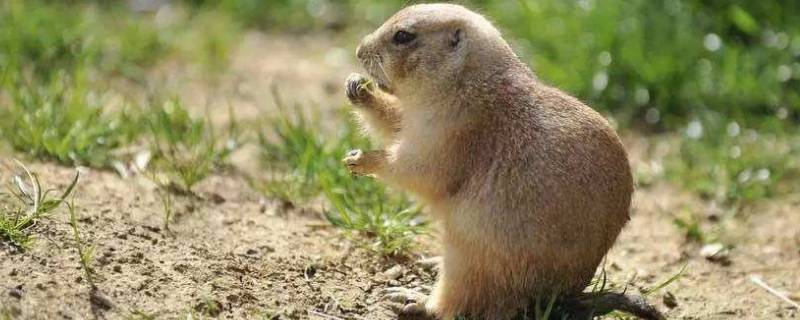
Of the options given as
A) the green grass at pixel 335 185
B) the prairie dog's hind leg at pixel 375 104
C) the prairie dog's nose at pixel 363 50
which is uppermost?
the prairie dog's nose at pixel 363 50

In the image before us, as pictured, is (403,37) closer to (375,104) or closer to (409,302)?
(375,104)

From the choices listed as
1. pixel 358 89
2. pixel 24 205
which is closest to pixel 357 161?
pixel 358 89

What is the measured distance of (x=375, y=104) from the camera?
4.65 m

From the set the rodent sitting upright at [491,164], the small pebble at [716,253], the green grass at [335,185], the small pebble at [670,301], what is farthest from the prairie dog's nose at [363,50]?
the small pebble at [716,253]

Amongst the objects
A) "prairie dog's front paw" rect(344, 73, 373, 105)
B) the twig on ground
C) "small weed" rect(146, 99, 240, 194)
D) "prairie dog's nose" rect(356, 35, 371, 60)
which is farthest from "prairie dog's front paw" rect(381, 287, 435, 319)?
the twig on ground

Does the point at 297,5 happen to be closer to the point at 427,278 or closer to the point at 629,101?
the point at 629,101

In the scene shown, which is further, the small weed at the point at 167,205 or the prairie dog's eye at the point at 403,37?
the small weed at the point at 167,205

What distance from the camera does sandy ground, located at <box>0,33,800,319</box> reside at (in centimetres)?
385

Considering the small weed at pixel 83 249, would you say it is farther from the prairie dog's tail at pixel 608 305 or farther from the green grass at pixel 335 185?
the prairie dog's tail at pixel 608 305

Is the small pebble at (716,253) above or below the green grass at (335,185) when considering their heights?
below

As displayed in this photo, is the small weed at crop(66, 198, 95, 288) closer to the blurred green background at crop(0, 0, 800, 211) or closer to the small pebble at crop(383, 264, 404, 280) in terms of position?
the small pebble at crop(383, 264, 404, 280)

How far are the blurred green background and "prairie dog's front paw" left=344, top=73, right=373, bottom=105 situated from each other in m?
1.53

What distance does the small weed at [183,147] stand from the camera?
16.3 ft

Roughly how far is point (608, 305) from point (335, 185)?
1.60m
